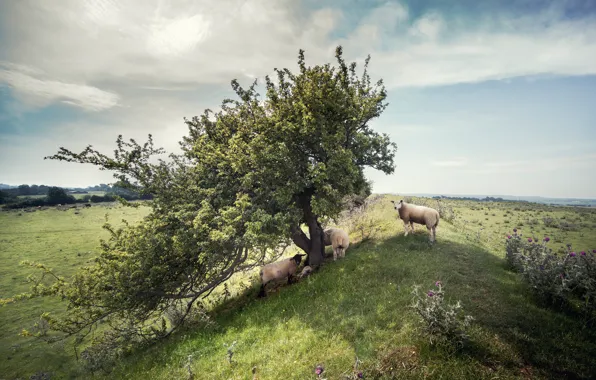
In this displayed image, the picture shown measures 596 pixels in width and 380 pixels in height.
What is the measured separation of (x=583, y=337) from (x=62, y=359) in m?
41.7

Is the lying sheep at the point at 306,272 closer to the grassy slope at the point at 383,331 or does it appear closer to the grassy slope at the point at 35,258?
the grassy slope at the point at 383,331

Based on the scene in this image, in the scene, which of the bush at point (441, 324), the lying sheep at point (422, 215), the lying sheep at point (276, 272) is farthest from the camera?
the lying sheep at point (422, 215)

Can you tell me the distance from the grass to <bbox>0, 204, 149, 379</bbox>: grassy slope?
991cm

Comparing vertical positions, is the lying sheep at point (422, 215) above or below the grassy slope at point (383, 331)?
above

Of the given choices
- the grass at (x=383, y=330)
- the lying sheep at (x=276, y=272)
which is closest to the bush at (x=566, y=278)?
the grass at (x=383, y=330)

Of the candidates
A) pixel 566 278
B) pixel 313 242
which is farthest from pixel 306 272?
pixel 566 278

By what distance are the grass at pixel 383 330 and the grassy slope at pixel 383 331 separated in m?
0.04

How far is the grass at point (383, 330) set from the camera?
23.1 feet

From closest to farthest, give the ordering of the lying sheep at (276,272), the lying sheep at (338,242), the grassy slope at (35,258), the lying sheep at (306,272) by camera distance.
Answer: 1. the lying sheep at (276,272)
2. the lying sheep at (306,272)
3. the lying sheep at (338,242)
4. the grassy slope at (35,258)

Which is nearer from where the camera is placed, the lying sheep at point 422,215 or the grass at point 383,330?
the grass at point 383,330

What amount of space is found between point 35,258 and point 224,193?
74.6 metres

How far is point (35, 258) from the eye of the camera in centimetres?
5912

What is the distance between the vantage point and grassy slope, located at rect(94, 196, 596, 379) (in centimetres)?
703

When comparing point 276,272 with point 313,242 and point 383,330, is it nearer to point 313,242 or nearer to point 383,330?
point 313,242
